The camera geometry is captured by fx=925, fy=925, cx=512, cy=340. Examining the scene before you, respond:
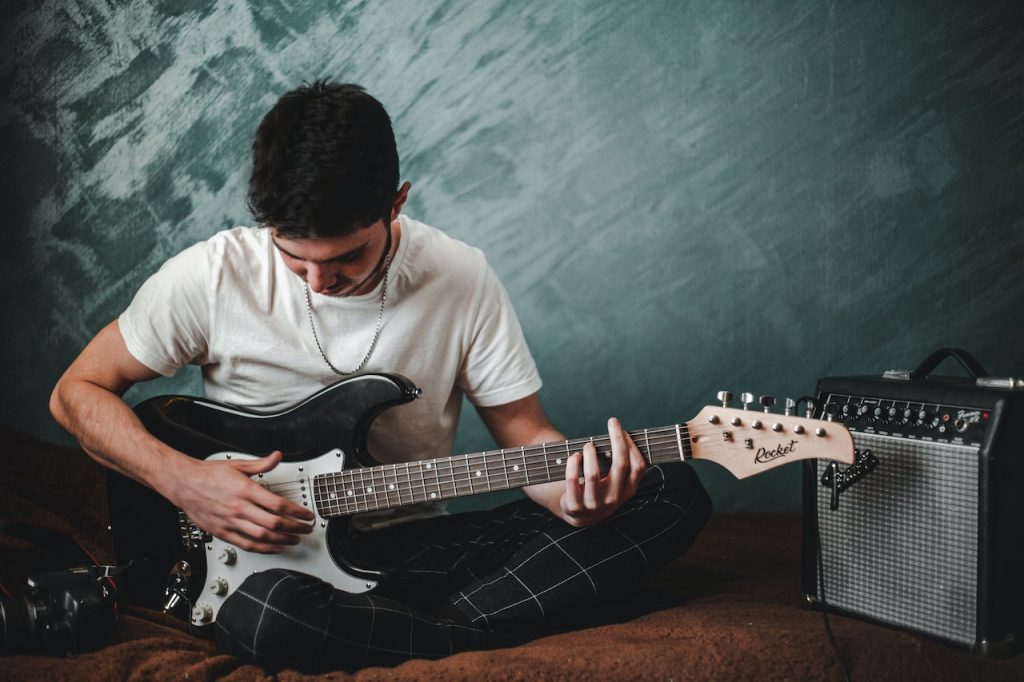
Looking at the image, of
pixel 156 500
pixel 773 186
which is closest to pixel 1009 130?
pixel 773 186

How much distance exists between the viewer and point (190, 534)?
1.51m

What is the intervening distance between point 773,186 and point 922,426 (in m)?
1.09

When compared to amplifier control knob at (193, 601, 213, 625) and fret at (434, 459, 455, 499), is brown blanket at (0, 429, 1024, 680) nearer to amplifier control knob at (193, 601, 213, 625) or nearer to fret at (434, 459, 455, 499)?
amplifier control knob at (193, 601, 213, 625)

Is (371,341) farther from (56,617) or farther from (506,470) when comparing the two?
(56,617)

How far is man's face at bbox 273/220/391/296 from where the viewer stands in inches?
55.1

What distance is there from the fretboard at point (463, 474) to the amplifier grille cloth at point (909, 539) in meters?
0.34

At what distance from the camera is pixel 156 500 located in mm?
1529

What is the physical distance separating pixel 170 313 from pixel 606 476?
0.80 meters

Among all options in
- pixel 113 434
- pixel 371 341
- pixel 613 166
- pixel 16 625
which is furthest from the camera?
pixel 613 166

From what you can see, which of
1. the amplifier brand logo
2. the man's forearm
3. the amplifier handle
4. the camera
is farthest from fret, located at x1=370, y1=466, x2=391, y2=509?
the amplifier handle

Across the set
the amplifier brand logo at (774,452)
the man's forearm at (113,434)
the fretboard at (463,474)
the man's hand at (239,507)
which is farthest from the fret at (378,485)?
the amplifier brand logo at (774,452)

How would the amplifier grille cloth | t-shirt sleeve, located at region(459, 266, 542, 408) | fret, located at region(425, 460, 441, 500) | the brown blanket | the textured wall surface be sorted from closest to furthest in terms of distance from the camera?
A: the brown blanket
the amplifier grille cloth
fret, located at region(425, 460, 441, 500)
t-shirt sleeve, located at region(459, 266, 542, 408)
the textured wall surface

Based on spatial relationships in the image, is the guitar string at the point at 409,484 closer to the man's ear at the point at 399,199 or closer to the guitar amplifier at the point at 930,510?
the man's ear at the point at 399,199

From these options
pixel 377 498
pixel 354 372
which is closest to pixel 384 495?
pixel 377 498
